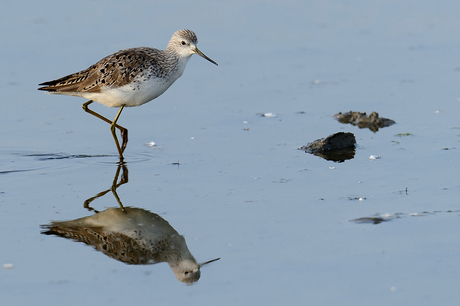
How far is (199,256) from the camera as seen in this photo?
572 centimetres

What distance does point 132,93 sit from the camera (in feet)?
27.9

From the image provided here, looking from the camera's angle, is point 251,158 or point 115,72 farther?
point 115,72

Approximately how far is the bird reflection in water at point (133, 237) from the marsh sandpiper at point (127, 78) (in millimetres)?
1959

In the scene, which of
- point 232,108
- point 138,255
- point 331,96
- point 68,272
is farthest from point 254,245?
point 331,96

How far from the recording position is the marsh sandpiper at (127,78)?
8461 millimetres

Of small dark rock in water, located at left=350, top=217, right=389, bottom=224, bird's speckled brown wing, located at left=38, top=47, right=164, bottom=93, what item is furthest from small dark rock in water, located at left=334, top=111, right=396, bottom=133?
small dark rock in water, located at left=350, top=217, right=389, bottom=224

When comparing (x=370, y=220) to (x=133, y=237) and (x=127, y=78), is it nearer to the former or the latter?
(x=133, y=237)

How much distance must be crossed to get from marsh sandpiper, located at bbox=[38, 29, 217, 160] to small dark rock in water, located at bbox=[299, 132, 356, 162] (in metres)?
2.04

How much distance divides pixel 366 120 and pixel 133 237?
15.2 ft

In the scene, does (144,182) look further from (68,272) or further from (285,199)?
(68,272)

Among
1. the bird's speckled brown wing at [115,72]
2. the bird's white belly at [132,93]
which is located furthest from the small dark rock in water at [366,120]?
the bird's speckled brown wing at [115,72]

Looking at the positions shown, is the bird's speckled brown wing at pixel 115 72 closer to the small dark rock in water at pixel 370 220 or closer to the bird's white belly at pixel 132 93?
the bird's white belly at pixel 132 93

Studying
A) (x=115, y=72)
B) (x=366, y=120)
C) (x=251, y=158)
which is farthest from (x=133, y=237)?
(x=366, y=120)

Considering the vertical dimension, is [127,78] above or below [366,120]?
above
